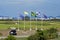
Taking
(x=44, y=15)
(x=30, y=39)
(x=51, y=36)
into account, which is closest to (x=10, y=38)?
(x=30, y=39)

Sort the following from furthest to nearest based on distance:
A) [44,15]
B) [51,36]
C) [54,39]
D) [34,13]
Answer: [44,15] < [34,13] < [51,36] < [54,39]

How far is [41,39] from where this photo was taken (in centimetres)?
4028

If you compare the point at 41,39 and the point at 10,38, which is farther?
the point at 41,39

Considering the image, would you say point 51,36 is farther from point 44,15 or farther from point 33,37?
point 44,15

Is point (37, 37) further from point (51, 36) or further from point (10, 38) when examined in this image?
point (51, 36)

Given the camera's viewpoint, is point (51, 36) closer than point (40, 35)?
No

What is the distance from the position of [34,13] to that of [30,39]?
46756 mm

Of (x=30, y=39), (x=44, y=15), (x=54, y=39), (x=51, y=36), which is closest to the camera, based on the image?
(x=30, y=39)

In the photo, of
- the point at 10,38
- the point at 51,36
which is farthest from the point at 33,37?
the point at 51,36

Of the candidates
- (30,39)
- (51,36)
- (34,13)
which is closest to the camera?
(30,39)

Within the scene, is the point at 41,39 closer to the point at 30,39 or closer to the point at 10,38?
the point at 30,39

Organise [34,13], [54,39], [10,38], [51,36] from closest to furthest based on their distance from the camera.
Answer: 1. [10,38]
2. [54,39]
3. [51,36]
4. [34,13]

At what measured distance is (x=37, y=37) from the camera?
39781 mm

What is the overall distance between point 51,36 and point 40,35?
894 centimetres
